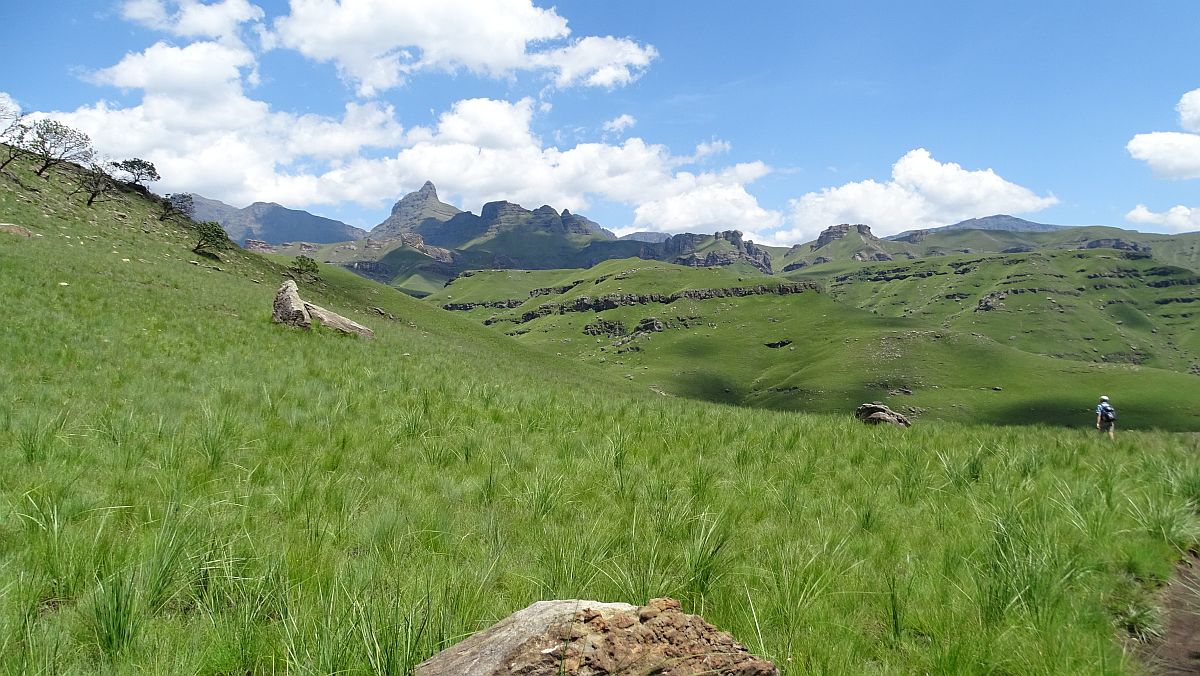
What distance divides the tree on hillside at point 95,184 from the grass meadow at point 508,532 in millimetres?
72261

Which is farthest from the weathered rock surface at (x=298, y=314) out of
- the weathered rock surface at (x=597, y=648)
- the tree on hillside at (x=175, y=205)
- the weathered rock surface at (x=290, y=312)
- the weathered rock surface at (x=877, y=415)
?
the tree on hillside at (x=175, y=205)

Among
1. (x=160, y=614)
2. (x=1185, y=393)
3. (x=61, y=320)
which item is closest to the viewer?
(x=160, y=614)

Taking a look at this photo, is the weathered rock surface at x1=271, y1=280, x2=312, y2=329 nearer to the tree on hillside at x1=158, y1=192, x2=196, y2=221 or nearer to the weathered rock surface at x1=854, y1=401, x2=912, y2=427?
the weathered rock surface at x1=854, y1=401, x2=912, y2=427

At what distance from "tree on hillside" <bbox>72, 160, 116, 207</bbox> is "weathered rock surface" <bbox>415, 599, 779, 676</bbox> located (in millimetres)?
80905

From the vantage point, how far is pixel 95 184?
6347cm

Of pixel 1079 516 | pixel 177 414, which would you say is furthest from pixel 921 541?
pixel 177 414

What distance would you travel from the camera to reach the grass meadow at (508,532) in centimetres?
312

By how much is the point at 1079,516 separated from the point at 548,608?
19.1ft

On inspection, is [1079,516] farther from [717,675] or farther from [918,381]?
[918,381]

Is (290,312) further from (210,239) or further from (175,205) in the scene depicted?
(175,205)

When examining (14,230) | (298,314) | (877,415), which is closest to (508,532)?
(877,415)

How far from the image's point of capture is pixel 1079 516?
533cm

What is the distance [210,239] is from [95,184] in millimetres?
16593

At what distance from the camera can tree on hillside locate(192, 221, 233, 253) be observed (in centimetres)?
6123
